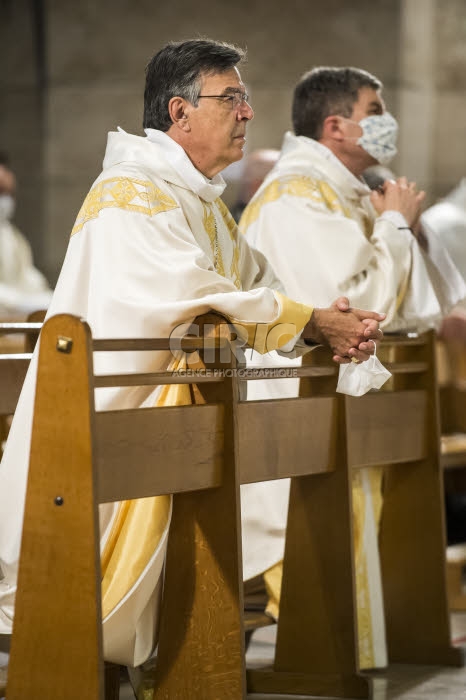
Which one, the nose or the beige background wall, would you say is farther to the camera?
the beige background wall

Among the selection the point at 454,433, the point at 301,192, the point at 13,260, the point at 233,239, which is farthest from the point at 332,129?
the point at 13,260

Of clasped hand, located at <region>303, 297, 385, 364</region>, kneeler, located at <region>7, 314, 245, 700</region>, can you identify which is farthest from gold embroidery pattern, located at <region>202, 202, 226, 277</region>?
kneeler, located at <region>7, 314, 245, 700</region>

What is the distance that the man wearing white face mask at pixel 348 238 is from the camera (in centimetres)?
441

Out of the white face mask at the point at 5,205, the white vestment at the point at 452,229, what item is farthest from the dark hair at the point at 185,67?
the white face mask at the point at 5,205

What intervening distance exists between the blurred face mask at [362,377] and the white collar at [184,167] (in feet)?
2.22

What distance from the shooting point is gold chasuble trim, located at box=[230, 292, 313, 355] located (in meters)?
3.42

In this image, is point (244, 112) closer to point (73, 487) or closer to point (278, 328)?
point (278, 328)

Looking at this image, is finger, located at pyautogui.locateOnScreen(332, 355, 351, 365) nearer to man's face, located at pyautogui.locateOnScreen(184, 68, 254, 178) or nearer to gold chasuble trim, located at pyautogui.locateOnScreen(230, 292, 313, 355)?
gold chasuble trim, located at pyautogui.locateOnScreen(230, 292, 313, 355)

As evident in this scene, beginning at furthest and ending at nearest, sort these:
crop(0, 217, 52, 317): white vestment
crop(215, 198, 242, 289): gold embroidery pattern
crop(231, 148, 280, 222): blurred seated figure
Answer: crop(0, 217, 52, 317): white vestment → crop(231, 148, 280, 222): blurred seated figure → crop(215, 198, 242, 289): gold embroidery pattern

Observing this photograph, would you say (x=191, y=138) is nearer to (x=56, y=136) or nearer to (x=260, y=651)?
(x=260, y=651)

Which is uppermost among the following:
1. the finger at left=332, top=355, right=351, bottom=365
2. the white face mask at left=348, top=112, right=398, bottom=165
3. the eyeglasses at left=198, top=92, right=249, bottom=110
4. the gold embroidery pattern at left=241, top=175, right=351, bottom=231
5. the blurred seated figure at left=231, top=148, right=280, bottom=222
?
the blurred seated figure at left=231, top=148, right=280, bottom=222

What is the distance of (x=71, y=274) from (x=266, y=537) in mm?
1465

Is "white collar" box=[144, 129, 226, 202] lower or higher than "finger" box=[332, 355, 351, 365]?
higher

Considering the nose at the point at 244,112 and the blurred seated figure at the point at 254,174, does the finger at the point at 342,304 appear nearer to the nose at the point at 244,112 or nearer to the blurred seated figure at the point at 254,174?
the nose at the point at 244,112
